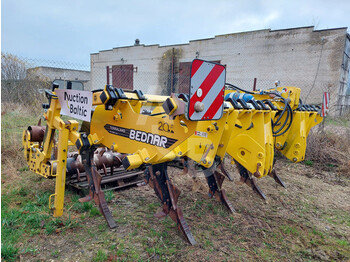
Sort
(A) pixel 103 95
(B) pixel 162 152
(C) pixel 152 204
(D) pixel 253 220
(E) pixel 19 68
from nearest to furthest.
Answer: (B) pixel 162 152 < (A) pixel 103 95 < (D) pixel 253 220 < (C) pixel 152 204 < (E) pixel 19 68

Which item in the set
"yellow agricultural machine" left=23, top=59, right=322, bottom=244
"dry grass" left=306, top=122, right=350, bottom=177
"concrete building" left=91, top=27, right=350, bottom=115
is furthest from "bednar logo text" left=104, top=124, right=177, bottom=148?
"concrete building" left=91, top=27, right=350, bottom=115

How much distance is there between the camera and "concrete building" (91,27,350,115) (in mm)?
11961

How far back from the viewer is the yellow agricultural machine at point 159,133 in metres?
2.05

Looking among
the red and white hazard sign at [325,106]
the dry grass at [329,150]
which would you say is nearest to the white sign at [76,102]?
Result: the red and white hazard sign at [325,106]

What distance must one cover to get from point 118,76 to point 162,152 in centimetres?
1755

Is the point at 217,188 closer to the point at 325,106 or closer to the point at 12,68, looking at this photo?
the point at 325,106

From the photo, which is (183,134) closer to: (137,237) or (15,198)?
(137,237)

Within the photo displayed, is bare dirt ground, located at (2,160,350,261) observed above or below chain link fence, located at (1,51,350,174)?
below

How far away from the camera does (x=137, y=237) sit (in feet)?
8.73

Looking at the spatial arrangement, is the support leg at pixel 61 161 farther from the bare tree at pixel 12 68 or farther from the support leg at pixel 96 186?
the bare tree at pixel 12 68

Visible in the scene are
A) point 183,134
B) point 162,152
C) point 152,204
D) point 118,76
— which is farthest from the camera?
point 118,76

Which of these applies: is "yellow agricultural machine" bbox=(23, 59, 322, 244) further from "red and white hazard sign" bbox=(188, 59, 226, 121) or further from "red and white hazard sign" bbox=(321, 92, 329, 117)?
"red and white hazard sign" bbox=(321, 92, 329, 117)

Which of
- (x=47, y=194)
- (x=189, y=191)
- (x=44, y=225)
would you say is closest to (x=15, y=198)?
(x=47, y=194)

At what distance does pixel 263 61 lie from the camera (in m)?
13.9
